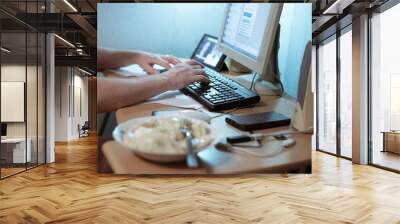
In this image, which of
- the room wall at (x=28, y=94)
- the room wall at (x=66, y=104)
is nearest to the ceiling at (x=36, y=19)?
the room wall at (x=28, y=94)

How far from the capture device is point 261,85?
4984 mm

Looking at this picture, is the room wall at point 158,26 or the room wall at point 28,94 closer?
the room wall at point 158,26

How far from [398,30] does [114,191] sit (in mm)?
5278

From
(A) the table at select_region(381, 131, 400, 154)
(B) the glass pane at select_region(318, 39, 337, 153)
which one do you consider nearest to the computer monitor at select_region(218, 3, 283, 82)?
(A) the table at select_region(381, 131, 400, 154)

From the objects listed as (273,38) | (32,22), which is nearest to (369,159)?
(273,38)

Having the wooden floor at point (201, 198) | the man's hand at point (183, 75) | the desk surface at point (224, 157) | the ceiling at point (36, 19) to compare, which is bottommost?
the wooden floor at point (201, 198)

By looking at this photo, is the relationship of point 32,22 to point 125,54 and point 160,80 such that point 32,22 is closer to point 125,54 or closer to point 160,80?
point 125,54

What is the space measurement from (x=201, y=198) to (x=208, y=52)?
1946 mm

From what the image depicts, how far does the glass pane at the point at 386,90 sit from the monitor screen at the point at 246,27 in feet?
9.37

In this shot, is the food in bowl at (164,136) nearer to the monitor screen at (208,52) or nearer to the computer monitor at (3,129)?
the monitor screen at (208,52)

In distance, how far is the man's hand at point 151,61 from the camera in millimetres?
4984

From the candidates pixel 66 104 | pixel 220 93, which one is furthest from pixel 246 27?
pixel 66 104

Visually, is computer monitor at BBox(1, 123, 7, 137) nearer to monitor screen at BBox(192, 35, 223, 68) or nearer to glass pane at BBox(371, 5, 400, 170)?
monitor screen at BBox(192, 35, 223, 68)

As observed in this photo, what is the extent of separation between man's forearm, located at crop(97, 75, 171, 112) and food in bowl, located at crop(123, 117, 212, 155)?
0.39 meters
